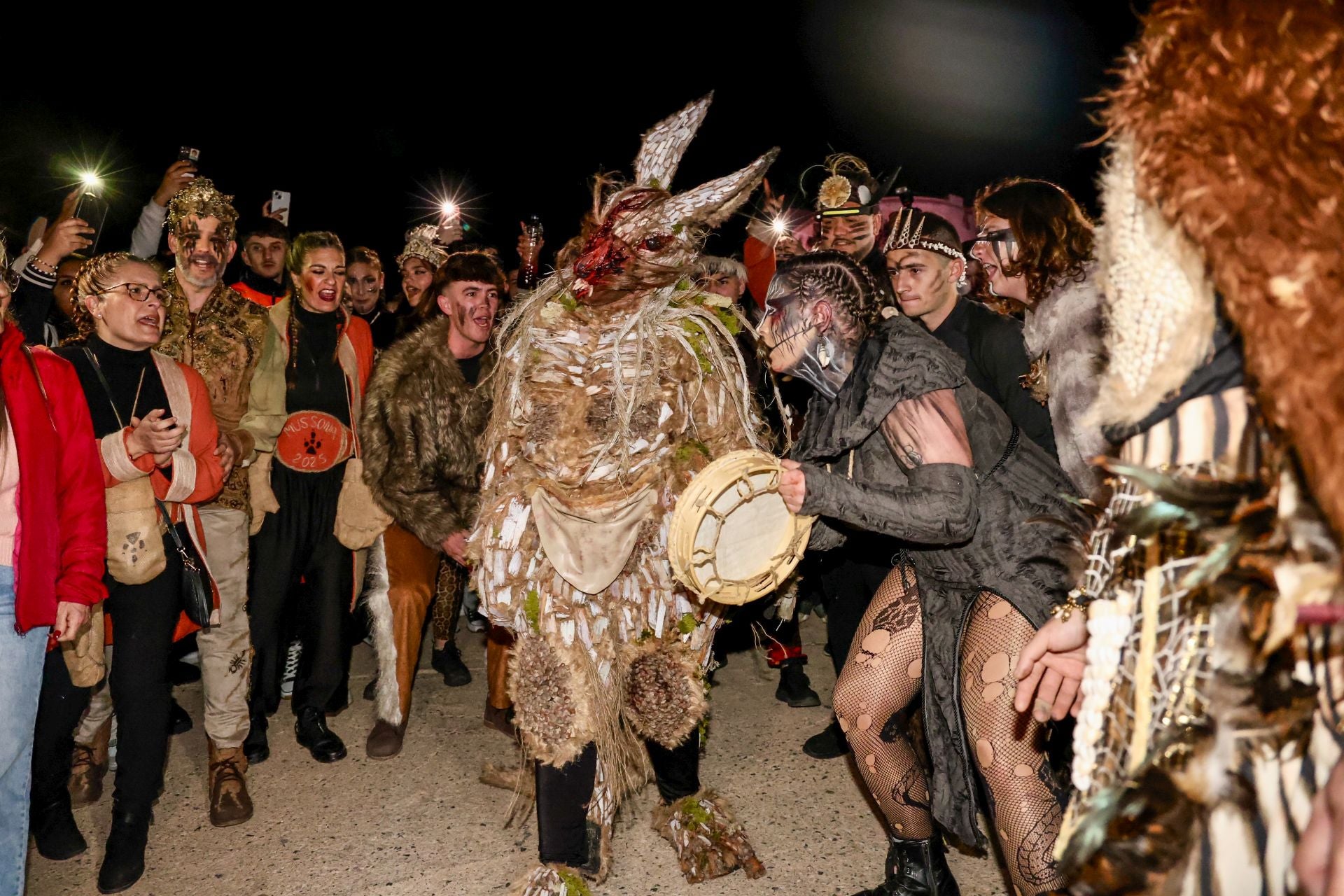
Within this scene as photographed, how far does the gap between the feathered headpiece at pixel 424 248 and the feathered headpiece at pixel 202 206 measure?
2051 mm

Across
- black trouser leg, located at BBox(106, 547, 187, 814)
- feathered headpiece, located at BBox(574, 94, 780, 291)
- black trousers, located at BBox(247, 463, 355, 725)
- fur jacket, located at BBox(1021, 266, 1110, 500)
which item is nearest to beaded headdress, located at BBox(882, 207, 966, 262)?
fur jacket, located at BBox(1021, 266, 1110, 500)

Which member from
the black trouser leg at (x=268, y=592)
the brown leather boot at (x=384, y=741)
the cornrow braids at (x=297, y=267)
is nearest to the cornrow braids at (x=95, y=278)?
the cornrow braids at (x=297, y=267)

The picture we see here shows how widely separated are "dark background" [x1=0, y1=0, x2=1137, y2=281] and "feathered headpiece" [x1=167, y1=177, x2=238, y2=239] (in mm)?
3362

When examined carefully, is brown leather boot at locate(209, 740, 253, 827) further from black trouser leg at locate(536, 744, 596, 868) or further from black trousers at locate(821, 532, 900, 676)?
black trousers at locate(821, 532, 900, 676)

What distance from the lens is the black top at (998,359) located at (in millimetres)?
3225

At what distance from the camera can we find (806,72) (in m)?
10.2

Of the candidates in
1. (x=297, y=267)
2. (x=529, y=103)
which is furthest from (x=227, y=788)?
(x=529, y=103)

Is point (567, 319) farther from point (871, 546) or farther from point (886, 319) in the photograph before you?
point (871, 546)

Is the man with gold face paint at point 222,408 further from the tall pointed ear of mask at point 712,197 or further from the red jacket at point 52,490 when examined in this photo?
the tall pointed ear of mask at point 712,197

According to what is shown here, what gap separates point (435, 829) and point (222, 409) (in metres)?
1.93

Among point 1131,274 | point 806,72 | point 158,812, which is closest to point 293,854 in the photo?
point 158,812

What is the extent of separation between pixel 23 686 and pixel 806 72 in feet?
32.0

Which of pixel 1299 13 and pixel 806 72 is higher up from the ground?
pixel 806 72

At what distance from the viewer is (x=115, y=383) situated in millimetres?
3070
